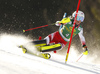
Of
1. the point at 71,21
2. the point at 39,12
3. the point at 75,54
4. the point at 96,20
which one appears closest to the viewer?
the point at 71,21

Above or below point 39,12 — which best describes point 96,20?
below

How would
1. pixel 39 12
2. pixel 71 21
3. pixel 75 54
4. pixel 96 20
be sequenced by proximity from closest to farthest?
pixel 71 21 → pixel 75 54 → pixel 96 20 → pixel 39 12

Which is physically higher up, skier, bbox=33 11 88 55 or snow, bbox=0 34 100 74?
skier, bbox=33 11 88 55

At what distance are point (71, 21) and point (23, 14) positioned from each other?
356 cm

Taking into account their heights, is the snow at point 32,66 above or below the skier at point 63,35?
below

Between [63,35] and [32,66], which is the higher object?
[63,35]

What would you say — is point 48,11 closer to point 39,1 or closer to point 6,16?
point 39,1

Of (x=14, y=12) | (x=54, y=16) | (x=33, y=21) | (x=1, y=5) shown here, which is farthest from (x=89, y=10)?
(x=1, y=5)

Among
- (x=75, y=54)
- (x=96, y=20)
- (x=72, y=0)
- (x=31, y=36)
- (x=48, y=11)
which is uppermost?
(x=72, y=0)

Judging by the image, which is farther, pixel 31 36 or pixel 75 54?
pixel 31 36

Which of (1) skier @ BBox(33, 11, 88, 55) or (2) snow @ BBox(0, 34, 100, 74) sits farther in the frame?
(1) skier @ BBox(33, 11, 88, 55)

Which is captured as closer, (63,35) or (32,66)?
(32,66)

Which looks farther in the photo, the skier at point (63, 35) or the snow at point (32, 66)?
the skier at point (63, 35)

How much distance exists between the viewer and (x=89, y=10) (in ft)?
20.1
